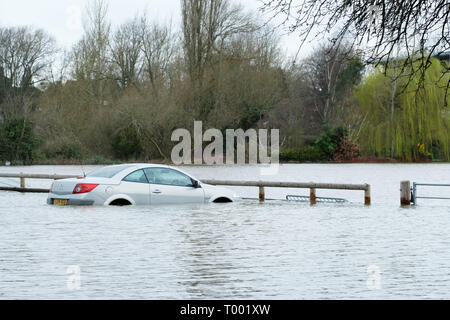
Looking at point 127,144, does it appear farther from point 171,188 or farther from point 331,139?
point 171,188

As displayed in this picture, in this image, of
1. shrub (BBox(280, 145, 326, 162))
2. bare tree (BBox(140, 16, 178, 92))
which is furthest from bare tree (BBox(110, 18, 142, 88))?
shrub (BBox(280, 145, 326, 162))

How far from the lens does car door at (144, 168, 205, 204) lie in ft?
65.6

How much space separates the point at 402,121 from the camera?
66.2 meters

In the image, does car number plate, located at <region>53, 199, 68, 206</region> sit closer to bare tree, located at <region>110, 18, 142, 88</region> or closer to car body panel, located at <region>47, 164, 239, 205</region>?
car body panel, located at <region>47, 164, 239, 205</region>

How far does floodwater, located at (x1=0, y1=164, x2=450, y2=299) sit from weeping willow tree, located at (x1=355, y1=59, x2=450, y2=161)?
4606 cm

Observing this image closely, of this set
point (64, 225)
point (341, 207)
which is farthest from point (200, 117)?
point (64, 225)

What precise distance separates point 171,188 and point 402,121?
4914cm

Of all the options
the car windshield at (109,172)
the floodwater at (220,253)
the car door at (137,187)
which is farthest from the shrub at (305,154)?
the car door at (137,187)

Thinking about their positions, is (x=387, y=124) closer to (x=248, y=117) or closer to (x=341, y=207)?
(x=248, y=117)

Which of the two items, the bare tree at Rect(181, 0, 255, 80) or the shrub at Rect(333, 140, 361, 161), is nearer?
the bare tree at Rect(181, 0, 255, 80)

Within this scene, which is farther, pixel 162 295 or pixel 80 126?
pixel 80 126

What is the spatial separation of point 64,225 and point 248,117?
47.7m

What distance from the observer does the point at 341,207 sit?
2242cm

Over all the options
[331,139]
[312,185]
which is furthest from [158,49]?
[312,185]
